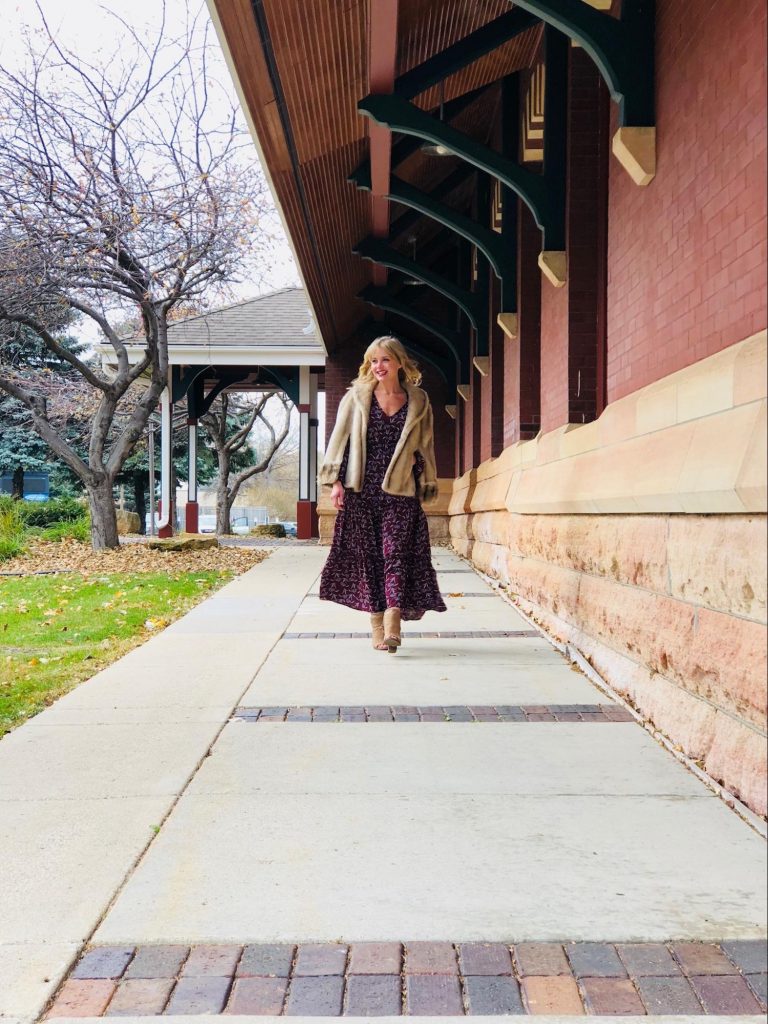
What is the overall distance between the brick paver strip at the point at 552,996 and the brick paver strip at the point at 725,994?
0.22 m

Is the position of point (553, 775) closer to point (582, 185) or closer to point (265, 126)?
point (582, 185)

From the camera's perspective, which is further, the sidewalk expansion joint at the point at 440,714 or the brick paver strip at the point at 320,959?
the sidewalk expansion joint at the point at 440,714

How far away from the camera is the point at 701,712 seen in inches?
141

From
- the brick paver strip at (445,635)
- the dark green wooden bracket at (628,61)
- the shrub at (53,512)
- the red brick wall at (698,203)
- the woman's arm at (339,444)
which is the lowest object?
the brick paver strip at (445,635)

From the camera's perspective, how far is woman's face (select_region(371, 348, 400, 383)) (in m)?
5.86

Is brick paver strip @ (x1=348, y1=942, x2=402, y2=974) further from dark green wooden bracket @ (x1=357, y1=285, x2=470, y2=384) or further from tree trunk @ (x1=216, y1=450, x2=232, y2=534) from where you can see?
tree trunk @ (x1=216, y1=450, x2=232, y2=534)


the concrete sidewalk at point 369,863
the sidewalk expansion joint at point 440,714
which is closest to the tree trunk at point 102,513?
the concrete sidewalk at point 369,863

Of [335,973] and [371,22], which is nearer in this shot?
[335,973]

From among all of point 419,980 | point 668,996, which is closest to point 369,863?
point 419,980

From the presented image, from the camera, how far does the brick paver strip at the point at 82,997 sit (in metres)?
2.07

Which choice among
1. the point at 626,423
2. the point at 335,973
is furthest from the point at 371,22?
the point at 335,973

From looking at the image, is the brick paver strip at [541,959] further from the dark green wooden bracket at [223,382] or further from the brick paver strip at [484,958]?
the dark green wooden bracket at [223,382]

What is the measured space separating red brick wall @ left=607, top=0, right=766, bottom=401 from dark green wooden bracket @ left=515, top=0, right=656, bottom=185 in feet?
0.22

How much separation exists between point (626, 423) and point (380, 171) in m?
5.37
